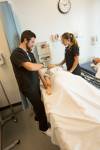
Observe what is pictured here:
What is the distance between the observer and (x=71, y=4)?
279 cm

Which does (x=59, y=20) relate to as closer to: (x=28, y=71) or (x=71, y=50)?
(x=71, y=50)

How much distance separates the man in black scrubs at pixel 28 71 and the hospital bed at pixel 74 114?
Answer: 0.94ft

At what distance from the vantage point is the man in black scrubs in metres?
1.60

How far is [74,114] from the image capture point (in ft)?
3.92

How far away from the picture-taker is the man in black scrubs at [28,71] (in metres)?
1.60

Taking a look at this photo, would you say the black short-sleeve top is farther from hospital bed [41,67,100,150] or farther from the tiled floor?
the tiled floor

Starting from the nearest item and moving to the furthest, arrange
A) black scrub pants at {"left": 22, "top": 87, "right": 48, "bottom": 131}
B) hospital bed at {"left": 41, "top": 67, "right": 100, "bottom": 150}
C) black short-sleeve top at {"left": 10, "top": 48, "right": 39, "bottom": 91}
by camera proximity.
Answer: hospital bed at {"left": 41, "top": 67, "right": 100, "bottom": 150} → black short-sleeve top at {"left": 10, "top": 48, "right": 39, "bottom": 91} → black scrub pants at {"left": 22, "top": 87, "right": 48, "bottom": 131}

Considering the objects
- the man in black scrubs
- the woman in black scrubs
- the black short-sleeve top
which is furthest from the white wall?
the black short-sleeve top

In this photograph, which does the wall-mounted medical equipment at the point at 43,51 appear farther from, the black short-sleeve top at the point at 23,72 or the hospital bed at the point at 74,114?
the hospital bed at the point at 74,114

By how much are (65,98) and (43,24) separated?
175 centimetres

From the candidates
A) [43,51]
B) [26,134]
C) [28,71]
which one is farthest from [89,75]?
[26,134]

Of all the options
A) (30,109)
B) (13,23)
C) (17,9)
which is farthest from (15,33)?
(30,109)

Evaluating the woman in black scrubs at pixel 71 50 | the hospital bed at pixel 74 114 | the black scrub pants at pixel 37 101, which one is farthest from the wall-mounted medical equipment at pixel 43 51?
the hospital bed at pixel 74 114

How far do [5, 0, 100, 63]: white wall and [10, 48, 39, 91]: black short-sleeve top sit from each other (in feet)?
3.57
